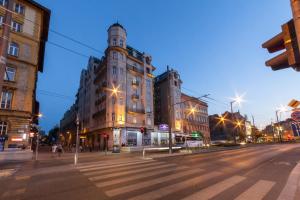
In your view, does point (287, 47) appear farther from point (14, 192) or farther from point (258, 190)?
point (14, 192)

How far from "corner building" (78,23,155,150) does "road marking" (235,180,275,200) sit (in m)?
31.3

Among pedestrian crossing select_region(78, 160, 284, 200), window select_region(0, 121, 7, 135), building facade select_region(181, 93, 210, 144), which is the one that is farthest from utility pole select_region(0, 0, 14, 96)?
building facade select_region(181, 93, 210, 144)

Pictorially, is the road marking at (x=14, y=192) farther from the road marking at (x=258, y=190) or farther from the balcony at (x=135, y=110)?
the balcony at (x=135, y=110)

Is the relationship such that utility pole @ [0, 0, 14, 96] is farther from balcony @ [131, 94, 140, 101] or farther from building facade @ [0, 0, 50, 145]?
balcony @ [131, 94, 140, 101]

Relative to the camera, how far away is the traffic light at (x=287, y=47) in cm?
234

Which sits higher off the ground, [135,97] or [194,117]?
[135,97]

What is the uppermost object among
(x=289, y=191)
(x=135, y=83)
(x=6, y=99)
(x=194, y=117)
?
(x=135, y=83)

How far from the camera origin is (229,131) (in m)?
80.4

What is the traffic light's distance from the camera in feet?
7.68

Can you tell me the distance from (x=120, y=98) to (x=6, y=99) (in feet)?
69.8

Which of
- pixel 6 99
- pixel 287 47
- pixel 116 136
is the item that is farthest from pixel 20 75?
pixel 287 47

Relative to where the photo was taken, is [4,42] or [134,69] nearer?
[4,42]

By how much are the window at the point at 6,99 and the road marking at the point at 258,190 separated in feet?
87.6

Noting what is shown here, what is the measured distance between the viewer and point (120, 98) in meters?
40.4
